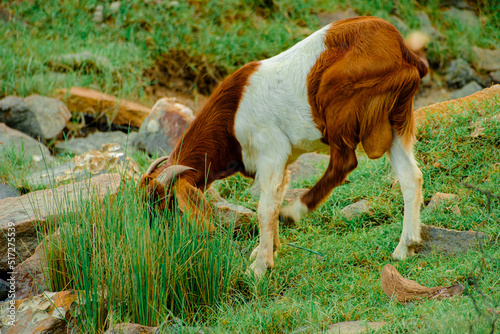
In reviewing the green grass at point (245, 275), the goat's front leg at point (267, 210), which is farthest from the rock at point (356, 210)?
the goat's front leg at point (267, 210)

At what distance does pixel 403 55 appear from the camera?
3.68 metres

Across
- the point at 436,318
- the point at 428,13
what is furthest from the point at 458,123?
the point at 428,13

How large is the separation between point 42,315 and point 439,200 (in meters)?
3.12

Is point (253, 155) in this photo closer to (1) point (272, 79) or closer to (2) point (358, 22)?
(1) point (272, 79)

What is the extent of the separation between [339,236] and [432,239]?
783 mm

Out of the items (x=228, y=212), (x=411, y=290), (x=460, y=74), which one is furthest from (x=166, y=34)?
(x=411, y=290)

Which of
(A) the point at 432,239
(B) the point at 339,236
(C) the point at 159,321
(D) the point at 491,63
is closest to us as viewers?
(C) the point at 159,321

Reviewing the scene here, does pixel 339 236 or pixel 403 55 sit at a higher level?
pixel 403 55

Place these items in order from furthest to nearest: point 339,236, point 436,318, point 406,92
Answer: point 339,236 < point 406,92 < point 436,318

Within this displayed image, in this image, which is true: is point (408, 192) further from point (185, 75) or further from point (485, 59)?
point (485, 59)

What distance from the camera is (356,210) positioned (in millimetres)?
4648

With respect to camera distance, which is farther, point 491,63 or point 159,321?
point 491,63

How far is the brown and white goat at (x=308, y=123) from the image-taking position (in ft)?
11.8

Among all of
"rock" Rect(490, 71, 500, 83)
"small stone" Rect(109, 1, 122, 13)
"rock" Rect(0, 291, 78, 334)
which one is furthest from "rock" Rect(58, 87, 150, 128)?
"rock" Rect(490, 71, 500, 83)
